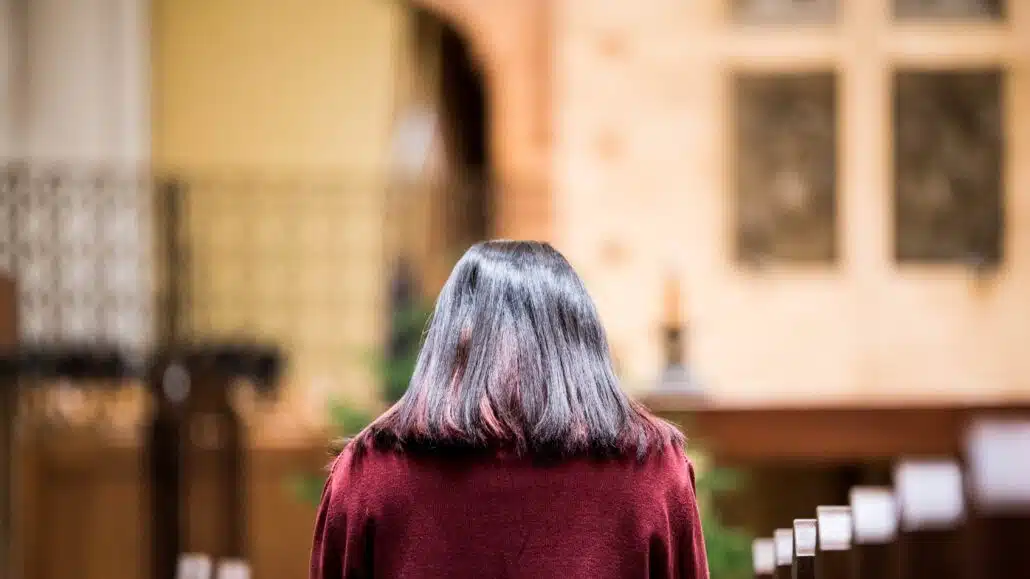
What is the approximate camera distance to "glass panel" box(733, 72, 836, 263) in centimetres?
744

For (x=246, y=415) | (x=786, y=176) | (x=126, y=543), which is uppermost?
(x=786, y=176)

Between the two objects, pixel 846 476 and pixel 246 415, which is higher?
pixel 246 415

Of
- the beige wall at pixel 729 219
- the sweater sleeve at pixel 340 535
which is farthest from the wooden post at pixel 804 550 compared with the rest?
the beige wall at pixel 729 219

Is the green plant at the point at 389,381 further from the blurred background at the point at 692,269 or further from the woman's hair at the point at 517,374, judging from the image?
the woman's hair at the point at 517,374

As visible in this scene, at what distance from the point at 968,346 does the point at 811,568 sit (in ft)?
19.5

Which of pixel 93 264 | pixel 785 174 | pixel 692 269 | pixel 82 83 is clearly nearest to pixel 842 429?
pixel 692 269

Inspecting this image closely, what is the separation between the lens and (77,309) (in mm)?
9164

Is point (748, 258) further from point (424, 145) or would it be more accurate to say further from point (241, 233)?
point (241, 233)

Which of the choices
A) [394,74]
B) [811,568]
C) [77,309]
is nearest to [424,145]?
[394,74]

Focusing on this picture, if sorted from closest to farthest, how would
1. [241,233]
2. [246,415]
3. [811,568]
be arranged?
[811,568], [246,415], [241,233]

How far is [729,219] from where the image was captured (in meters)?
7.48

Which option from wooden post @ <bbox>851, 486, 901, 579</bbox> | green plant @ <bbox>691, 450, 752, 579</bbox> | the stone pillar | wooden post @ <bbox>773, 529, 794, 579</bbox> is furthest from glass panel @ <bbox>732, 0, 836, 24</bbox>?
wooden post @ <bbox>773, 529, 794, 579</bbox>

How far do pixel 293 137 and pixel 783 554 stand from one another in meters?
9.34

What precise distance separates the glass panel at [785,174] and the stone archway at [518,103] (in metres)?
1.20
